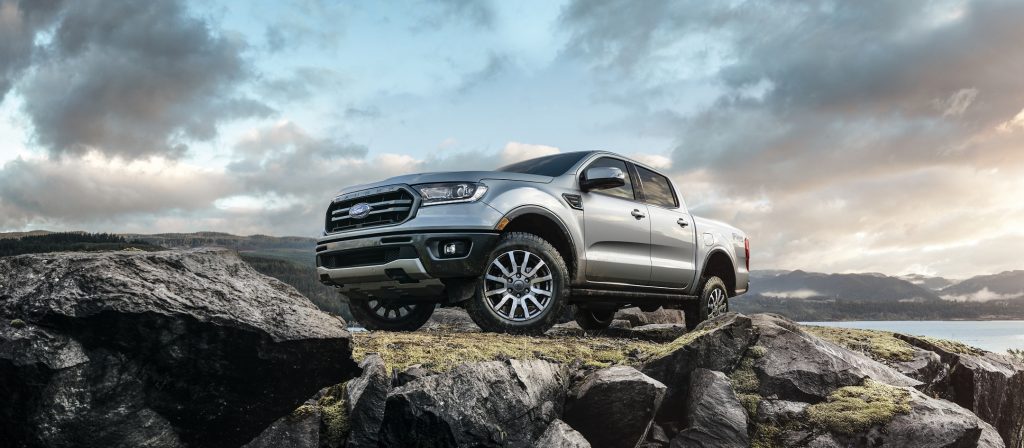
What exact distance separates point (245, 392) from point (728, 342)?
3.76m

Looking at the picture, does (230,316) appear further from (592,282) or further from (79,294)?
(592,282)

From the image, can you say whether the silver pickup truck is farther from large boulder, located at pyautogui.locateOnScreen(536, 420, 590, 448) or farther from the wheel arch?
large boulder, located at pyautogui.locateOnScreen(536, 420, 590, 448)

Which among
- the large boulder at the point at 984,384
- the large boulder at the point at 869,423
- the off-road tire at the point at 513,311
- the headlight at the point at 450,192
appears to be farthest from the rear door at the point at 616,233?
the large boulder at the point at 984,384

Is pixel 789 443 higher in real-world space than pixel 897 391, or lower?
lower

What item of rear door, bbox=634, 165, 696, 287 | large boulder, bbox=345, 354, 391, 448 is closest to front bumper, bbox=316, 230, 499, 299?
large boulder, bbox=345, 354, 391, 448

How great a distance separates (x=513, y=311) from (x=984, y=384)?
18.5 feet

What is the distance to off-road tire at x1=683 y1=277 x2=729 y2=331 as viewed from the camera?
941 centimetres

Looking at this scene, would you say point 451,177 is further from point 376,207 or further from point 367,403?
point 367,403

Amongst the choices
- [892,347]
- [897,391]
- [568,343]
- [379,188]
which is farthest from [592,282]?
[892,347]

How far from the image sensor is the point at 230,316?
4270 millimetres

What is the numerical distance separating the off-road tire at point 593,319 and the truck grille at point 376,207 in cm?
503

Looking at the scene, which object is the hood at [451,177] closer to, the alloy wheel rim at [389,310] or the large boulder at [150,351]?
the alloy wheel rim at [389,310]

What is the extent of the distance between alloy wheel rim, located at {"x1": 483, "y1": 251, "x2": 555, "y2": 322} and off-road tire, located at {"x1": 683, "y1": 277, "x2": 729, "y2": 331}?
3.29 metres

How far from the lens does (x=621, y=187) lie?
27.1ft
